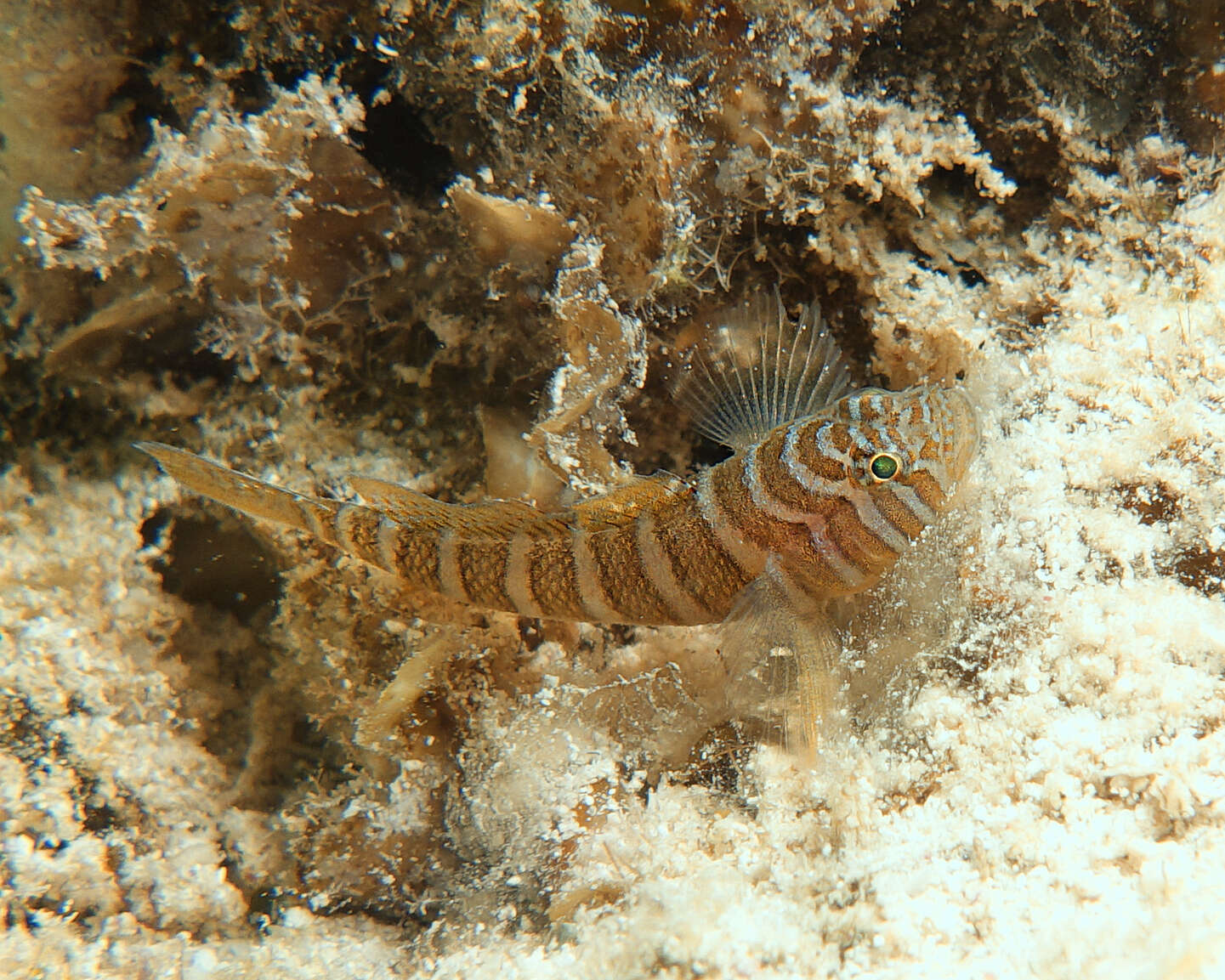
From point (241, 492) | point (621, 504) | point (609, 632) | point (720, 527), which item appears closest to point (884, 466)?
point (720, 527)

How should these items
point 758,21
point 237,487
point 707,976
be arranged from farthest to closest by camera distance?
point 237,487 < point 758,21 < point 707,976

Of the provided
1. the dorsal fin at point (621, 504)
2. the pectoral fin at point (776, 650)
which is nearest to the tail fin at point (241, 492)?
the dorsal fin at point (621, 504)

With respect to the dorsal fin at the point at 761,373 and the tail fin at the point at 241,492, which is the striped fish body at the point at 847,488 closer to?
the dorsal fin at the point at 761,373

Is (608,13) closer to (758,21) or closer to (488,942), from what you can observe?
(758,21)

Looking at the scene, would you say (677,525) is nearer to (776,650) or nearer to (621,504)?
(621,504)

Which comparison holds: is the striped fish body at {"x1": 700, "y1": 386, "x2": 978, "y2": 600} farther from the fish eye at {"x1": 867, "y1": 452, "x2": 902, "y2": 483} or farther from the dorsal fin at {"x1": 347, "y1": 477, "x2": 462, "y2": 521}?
the dorsal fin at {"x1": 347, "y1": 477, "x2": 462, "y2": 521}

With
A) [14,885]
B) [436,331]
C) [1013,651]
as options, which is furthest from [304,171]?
[1013,651]
